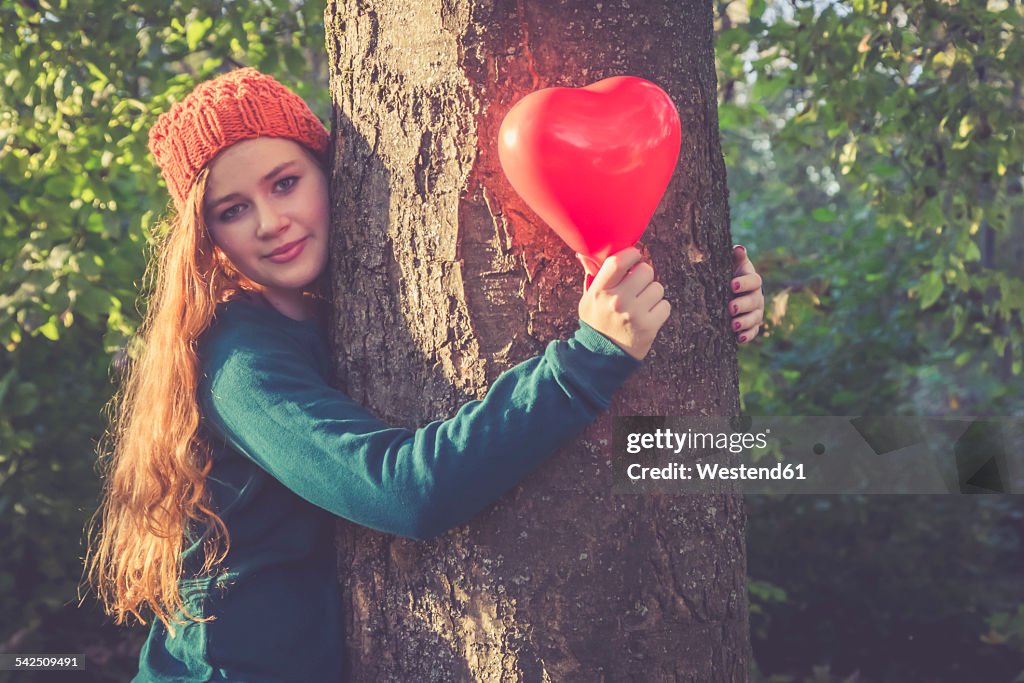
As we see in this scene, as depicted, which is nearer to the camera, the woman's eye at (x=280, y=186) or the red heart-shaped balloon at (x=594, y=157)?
the red heart-shaped balloon at (x=594, y=157)

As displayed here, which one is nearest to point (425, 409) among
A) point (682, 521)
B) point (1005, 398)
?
point (682, 521)

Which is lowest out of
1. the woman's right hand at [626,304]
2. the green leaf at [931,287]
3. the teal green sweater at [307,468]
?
the teal green sweater at [307,468]

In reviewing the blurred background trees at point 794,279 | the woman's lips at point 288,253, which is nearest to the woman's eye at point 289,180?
the woman's lips at point 288,253

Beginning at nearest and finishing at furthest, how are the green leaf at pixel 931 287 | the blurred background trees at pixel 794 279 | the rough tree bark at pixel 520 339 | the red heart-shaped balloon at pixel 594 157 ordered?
1. the red heart-shaped balloon at pixel 594 157
2. the rough tree bark at pixel 520 339
3. the blurred background trees at pixel 794 279
4. the green leaf at pixel 931 287

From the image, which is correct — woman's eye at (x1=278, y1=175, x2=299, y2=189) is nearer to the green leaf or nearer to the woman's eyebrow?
the woman's eyebrow

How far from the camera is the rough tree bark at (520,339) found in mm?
1580

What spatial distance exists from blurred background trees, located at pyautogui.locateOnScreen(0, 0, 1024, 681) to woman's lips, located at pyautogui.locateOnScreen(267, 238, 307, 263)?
132 cm

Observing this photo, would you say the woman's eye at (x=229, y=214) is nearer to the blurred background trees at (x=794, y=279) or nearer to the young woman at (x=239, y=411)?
the young woman at (x=239, y=411)

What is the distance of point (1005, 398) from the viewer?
471cm

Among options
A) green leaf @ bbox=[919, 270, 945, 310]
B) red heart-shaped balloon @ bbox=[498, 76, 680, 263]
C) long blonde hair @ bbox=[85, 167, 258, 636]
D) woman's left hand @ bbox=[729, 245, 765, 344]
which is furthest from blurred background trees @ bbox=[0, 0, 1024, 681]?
red heart-shaped balloon @ bbox=[498, 76, 680, 263]

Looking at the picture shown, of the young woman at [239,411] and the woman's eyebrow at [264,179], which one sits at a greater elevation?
the woman's eyebrow at [264,179]

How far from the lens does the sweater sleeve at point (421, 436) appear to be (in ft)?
4.78

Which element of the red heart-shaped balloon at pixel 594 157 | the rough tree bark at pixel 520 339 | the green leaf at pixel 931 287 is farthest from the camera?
the green leaf at pixel 931 287

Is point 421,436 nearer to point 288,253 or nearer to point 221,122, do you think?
point 288,253
